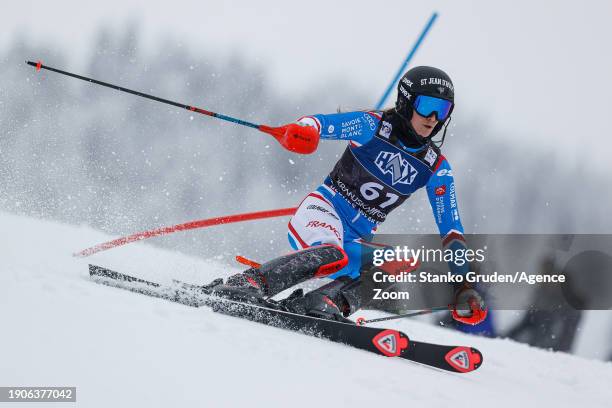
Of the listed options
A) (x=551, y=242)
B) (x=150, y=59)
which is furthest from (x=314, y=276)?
(x=150, y=59)

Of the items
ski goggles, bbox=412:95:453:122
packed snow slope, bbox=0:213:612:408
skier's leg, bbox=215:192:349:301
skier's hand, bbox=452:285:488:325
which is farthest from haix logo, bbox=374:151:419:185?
packed snow slope, bbox=0:213:612:408

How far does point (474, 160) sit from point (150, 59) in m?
12.1

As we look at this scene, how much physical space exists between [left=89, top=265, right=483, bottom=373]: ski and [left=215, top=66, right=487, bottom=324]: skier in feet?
0.89

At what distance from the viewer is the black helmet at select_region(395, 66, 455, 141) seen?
3.98 meters

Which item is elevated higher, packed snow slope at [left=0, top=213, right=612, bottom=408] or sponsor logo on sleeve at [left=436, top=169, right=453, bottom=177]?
sponsor logo on sleeve at [left=436, top=169, right=453, bottom=177]

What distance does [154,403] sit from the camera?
1.65 m

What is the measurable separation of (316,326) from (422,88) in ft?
5.49

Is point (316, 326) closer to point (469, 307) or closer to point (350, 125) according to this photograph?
point (469, 307)

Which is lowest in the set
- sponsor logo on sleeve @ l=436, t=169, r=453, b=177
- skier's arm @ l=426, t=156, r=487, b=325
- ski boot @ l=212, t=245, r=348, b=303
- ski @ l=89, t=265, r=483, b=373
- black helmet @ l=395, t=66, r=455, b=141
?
ski @ l=89, t=265, r=483, b=373

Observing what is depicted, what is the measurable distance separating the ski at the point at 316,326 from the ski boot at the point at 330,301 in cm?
25

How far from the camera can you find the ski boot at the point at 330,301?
376cm

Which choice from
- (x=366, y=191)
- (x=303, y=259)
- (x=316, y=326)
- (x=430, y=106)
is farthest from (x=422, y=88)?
(x=316, y=326)

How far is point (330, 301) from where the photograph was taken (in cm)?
390

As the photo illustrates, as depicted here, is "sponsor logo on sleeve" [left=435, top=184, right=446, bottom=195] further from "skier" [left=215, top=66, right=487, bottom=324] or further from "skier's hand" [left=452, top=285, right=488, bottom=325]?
"skier's hand" [left=452, top=285, right=488, bottom=325]
